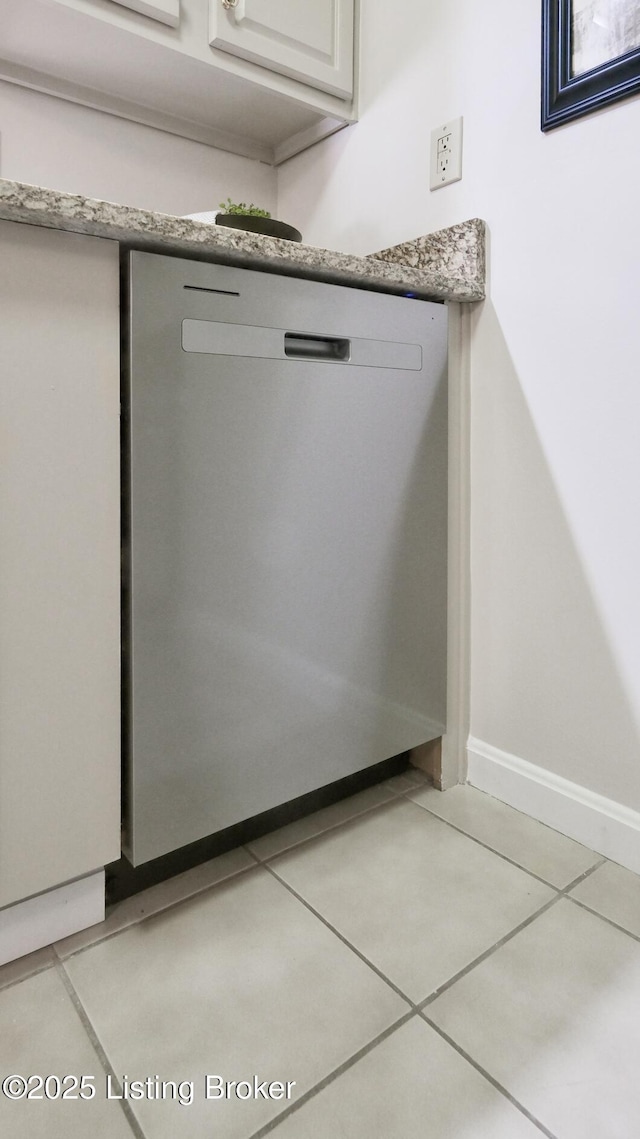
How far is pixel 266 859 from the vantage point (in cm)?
101

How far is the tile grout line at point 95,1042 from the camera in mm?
611

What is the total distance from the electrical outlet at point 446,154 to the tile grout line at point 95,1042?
136cm

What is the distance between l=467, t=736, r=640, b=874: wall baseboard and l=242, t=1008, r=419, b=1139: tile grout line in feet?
1.46

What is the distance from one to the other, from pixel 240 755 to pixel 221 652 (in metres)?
0.15

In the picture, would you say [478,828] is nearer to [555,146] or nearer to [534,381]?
[534,381]

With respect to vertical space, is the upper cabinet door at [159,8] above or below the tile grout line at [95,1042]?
above

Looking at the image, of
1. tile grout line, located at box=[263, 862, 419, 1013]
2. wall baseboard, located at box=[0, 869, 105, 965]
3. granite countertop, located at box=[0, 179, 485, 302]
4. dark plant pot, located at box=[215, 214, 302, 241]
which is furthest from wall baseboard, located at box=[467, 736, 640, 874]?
dark plant pot, located at box=[215, 214, 302, 241]

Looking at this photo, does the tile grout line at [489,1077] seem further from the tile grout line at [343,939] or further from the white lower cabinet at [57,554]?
the white lower cabinet at [57,554]

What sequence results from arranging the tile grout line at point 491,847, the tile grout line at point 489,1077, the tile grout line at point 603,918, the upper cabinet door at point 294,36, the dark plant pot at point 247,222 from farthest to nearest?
the upper cabinet door at point 294,36 → the dark plant pot at point 247,222 → the tile grout line at point 491,847 → the tile grout line at point 603,918 → the tile grout line at point 489,1077

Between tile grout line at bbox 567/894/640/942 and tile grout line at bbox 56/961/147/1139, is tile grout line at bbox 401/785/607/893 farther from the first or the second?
tile grout line at bbox 56/961/147/1139

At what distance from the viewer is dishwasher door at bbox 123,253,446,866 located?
80 centimetres

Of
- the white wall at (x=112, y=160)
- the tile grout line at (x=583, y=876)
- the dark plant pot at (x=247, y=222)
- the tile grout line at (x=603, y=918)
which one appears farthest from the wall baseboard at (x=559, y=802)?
the white wall at (x=112, y=160)

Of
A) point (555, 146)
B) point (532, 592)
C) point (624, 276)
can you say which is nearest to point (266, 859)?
point (532, 592)

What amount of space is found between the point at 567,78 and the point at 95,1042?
1412 mm
